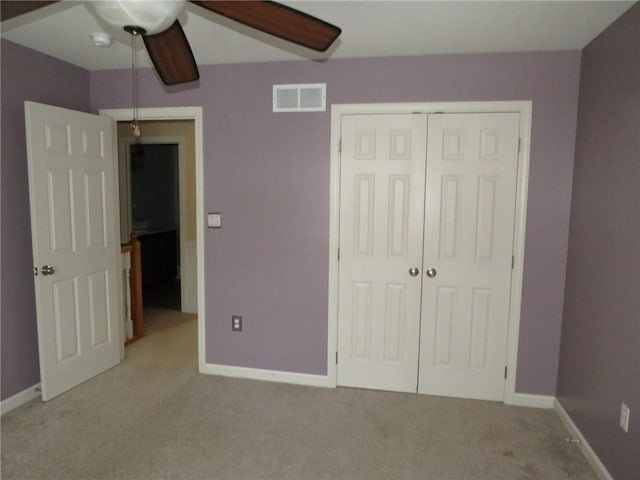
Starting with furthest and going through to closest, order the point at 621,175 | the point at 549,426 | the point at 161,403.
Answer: the point at 161,403 < the point at 549,426 < the point at 621,175

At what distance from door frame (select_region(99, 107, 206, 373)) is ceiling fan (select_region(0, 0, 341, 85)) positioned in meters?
1.33

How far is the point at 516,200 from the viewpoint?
9.09 ft

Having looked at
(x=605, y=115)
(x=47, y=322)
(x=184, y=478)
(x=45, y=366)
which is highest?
(x=605, y=115)

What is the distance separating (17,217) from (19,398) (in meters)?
1.22

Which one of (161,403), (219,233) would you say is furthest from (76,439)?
(219,233)

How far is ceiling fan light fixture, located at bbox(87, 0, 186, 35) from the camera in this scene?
4.12 feet


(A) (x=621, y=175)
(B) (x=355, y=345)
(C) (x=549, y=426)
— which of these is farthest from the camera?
(B) (x=355, y=345)

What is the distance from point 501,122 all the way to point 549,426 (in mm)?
1993

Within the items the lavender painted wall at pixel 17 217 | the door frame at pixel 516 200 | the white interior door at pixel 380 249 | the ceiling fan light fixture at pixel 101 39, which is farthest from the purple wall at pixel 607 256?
the lavender painted wall at pixel 17 217

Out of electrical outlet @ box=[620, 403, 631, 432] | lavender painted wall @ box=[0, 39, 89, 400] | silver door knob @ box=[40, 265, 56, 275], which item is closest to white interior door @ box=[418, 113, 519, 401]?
electrical outlet @ box=[620, 403, 631, 432]

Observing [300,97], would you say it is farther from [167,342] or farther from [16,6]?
[167,342]

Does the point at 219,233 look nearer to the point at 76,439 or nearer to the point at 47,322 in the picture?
the point at 47,322

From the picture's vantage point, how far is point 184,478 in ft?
6.91

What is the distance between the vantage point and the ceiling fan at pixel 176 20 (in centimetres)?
129
